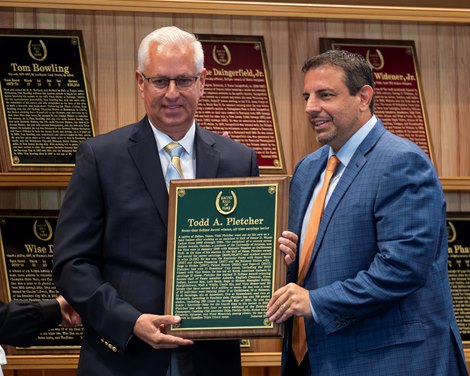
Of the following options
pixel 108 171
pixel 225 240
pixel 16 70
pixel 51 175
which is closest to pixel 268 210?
pixel 225 240

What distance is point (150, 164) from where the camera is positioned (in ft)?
11.7

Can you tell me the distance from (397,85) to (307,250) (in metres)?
1.57

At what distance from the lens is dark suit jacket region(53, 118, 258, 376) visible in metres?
3.46

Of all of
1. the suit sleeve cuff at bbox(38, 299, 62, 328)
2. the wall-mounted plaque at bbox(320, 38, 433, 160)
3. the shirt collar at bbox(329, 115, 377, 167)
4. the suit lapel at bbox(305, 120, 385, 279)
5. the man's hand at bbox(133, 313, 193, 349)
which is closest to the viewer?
the man's hand at bbox(133, 313, 193, 349)

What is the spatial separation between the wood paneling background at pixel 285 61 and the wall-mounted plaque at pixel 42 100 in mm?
73

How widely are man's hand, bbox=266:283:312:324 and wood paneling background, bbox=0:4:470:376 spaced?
1477 mm

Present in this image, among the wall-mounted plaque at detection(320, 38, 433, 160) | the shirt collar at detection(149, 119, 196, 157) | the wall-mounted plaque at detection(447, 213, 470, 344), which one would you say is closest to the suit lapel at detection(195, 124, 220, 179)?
the shirt collar at detection(149, 119, 196, 157)

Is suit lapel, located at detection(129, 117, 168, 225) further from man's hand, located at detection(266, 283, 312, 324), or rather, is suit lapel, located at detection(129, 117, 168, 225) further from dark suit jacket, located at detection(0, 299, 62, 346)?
dark suit jacket, located at detection(0, 299, 62, 346)

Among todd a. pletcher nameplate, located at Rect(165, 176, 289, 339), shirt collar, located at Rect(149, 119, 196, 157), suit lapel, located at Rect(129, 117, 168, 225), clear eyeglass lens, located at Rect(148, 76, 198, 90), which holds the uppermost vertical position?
clear eyeglass lens, located at Rect(148, 76, 198, 90)

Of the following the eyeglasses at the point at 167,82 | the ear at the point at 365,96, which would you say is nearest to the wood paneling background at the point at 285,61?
the ear at the point at 365,96

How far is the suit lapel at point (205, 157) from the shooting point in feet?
11.9

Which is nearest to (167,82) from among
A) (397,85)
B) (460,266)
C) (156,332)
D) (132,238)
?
(132,238)

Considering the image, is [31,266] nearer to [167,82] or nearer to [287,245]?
[167,82]

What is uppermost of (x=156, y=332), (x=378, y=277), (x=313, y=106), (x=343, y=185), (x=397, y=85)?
(x=397, y=85)
